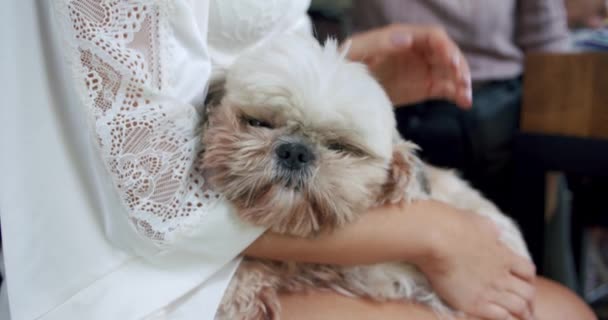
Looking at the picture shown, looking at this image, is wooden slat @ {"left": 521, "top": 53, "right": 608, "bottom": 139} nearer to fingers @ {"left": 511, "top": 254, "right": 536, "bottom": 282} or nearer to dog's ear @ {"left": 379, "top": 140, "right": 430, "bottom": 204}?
fingers @ {"left": 511, "top": 254, "right": 536, "bottom": 282}

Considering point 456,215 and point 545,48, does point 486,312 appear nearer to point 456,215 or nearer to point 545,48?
point 456,215

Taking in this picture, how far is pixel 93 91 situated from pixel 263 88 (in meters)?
0.24

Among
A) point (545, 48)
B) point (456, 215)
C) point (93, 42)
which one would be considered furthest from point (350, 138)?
point (545, 48)

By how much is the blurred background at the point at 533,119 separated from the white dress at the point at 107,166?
35.9 inches

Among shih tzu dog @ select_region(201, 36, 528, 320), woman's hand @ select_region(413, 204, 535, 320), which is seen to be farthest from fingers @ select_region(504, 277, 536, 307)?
shih tzu dog @ select_region(201, 36, 528, 320)

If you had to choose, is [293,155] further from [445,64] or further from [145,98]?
[445,64]

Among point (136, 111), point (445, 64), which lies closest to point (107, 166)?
point (136, 111)

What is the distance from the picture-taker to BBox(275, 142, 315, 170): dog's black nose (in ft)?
2.48

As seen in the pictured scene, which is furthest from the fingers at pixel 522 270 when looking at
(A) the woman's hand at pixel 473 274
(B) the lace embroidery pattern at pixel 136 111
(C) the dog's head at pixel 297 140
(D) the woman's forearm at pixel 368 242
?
(B) the lace embroidery pattern at pixel 136 111

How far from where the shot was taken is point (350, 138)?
0.80 meters

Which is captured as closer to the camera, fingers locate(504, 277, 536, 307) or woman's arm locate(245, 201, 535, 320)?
woman's arm locate(245, 201, 535, 320)

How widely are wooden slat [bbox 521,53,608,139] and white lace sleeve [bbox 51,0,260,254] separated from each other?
107 cm

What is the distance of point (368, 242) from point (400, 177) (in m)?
0.12

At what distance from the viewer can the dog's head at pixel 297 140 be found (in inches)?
29.7
